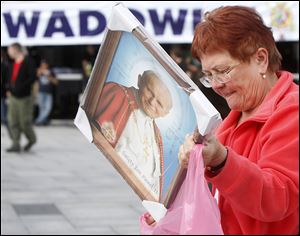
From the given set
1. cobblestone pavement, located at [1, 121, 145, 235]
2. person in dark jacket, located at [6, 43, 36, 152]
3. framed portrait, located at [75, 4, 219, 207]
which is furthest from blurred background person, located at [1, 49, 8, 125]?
framed portrait, located at [75, 4, 219, 207]

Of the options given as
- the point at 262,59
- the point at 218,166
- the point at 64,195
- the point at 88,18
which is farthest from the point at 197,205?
the point at 64,195

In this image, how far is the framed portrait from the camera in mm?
1881

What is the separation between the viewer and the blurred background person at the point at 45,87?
62.8ft

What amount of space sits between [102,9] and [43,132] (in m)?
11.4

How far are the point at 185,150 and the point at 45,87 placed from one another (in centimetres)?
1754

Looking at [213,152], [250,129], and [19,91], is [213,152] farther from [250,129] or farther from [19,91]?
[19,91]

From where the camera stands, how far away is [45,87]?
62.9 ft

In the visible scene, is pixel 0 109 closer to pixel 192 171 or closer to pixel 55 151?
pixel 55 151

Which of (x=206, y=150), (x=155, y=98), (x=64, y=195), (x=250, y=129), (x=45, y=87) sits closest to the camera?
(x=206, y=150)

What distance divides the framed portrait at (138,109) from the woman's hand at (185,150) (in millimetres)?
24

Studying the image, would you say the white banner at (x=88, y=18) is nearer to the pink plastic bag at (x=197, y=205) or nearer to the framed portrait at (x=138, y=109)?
the framed portrait at (x=138, y=109)

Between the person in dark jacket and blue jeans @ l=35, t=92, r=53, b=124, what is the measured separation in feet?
16.5

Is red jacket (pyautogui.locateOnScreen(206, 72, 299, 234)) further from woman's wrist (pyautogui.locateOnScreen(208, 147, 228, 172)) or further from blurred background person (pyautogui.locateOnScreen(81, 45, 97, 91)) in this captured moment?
blurred background person (pyautogui.locateOnScreen(81, 45, 97, 91))

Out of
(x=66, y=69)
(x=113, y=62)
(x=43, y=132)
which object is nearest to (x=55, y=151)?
(x=43, y=132)
